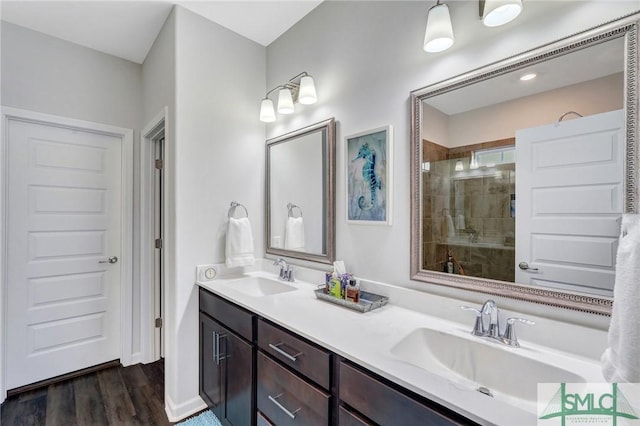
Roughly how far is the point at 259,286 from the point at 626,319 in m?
1.83

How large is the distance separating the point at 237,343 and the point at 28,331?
1868mm

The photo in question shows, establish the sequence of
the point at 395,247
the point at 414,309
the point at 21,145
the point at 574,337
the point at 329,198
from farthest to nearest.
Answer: the point at 21,145 < the point at 329,198 < the point at 395,247 < the point at 414,309 < the point at 574,337

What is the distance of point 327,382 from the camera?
40.4 inches

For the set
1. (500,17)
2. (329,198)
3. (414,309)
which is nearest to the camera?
(500,17)

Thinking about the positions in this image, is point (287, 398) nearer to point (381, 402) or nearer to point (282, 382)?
point (282, 382)

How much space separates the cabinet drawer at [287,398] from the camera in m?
1.05

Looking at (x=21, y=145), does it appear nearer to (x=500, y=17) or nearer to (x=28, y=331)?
(x=28, y=331)

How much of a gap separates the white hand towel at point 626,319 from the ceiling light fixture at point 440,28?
912 millimetres

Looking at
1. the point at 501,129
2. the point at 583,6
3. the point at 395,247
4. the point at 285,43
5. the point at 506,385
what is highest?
the point at 285,43

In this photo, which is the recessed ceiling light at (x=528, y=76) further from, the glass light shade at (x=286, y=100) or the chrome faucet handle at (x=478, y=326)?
the glass light shade at (x=286, y=100)

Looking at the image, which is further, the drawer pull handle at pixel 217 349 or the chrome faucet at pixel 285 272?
the chrome faucet at pixel 285 272

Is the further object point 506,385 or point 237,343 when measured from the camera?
point 237,343

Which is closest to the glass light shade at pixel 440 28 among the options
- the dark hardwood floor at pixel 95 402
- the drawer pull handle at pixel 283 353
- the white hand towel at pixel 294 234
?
the white hand towel at pixel 294 234

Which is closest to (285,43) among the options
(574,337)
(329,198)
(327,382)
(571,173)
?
A: (329,198)
